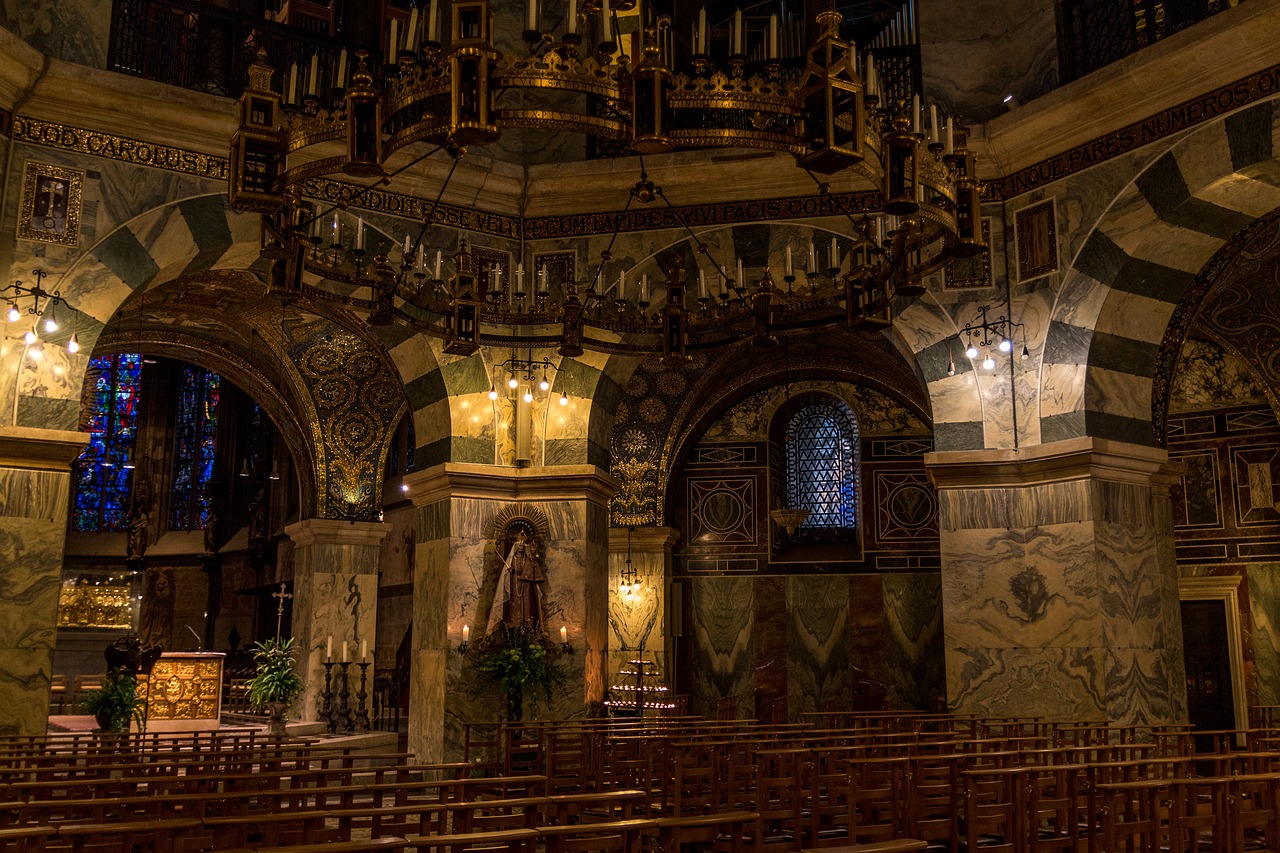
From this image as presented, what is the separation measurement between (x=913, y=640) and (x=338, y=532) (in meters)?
8.14

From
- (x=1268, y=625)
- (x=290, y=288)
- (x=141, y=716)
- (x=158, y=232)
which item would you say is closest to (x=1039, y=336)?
(x=1268, y=625)

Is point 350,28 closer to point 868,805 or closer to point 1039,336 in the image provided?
point 1039,336

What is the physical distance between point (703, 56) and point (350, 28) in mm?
9127

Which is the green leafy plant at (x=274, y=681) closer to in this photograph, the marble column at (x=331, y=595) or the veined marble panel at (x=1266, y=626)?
the marble column at (x=331, y=595)

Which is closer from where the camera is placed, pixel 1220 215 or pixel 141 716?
pixel 1220 215

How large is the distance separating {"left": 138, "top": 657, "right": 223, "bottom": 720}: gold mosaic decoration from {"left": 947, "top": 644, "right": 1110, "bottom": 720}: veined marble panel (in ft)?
28.1

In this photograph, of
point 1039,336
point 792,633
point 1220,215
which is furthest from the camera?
point 792,633

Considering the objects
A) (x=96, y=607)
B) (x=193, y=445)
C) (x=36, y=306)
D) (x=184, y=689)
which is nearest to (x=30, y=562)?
(x=36, y=306)

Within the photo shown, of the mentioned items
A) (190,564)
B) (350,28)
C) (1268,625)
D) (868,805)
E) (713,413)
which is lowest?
(868,805)

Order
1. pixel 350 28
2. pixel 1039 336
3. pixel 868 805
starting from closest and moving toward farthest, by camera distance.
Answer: pixel 868 805 < pixel 1039 336 < pixel 350 28

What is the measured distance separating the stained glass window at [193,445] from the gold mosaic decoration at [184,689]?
10976 millimetres

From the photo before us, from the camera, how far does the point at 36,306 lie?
10.4 metres

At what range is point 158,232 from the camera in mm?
11133

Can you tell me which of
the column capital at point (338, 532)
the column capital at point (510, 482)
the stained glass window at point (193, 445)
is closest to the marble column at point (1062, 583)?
the column capital at point (510, 482)
